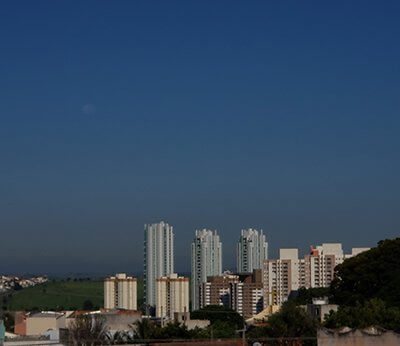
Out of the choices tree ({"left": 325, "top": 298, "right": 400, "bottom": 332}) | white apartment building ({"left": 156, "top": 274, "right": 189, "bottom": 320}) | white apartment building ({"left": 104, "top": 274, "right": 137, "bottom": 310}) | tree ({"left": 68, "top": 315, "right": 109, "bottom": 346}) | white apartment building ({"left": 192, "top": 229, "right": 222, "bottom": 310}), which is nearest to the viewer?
tree ({"left": 68, "top": 315, "right": 109, "bottom": 346})

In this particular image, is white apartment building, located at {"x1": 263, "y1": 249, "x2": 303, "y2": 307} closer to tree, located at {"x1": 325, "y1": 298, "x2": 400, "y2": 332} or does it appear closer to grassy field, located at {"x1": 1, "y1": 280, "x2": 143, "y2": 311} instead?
grassy field, located at {"x1": 1, "y1": 280, "x2": 143, "y2": 311}

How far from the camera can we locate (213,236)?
455 ft

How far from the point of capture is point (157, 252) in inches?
5261

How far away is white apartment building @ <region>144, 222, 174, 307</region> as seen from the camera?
133 meters

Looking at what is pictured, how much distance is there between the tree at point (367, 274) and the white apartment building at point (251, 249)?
9130 centimetres

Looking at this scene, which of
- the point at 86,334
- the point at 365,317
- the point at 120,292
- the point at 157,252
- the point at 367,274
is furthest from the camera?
the point at 157,252

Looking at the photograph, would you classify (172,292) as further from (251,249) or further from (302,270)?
(251,249)

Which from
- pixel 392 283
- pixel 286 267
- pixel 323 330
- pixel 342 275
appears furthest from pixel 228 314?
pixel 286 267

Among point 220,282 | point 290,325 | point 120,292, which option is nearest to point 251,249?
point 220,282

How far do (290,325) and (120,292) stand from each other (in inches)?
2692

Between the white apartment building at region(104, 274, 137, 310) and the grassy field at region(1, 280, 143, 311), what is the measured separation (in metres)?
1.93

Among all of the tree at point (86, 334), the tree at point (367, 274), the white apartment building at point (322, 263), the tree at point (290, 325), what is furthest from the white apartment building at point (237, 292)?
the tree at point (86, 334)

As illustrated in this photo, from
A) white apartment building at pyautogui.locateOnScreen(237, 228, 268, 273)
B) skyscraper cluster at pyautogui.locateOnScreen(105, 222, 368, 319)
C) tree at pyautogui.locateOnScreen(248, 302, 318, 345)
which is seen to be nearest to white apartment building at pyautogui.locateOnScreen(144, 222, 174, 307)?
skyscraper cluster at pyautogui.locateOnScreen(105, 222, 368, 319)

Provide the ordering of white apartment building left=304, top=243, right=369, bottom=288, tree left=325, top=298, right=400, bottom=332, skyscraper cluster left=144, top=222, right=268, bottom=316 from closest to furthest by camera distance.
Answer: tree left=325, top=298, right=400, bottom=332, white apartment building left=304, top=243, right=369, bottom=288, skyscraper cluster left=144, top=222, right=268, bottom=316
